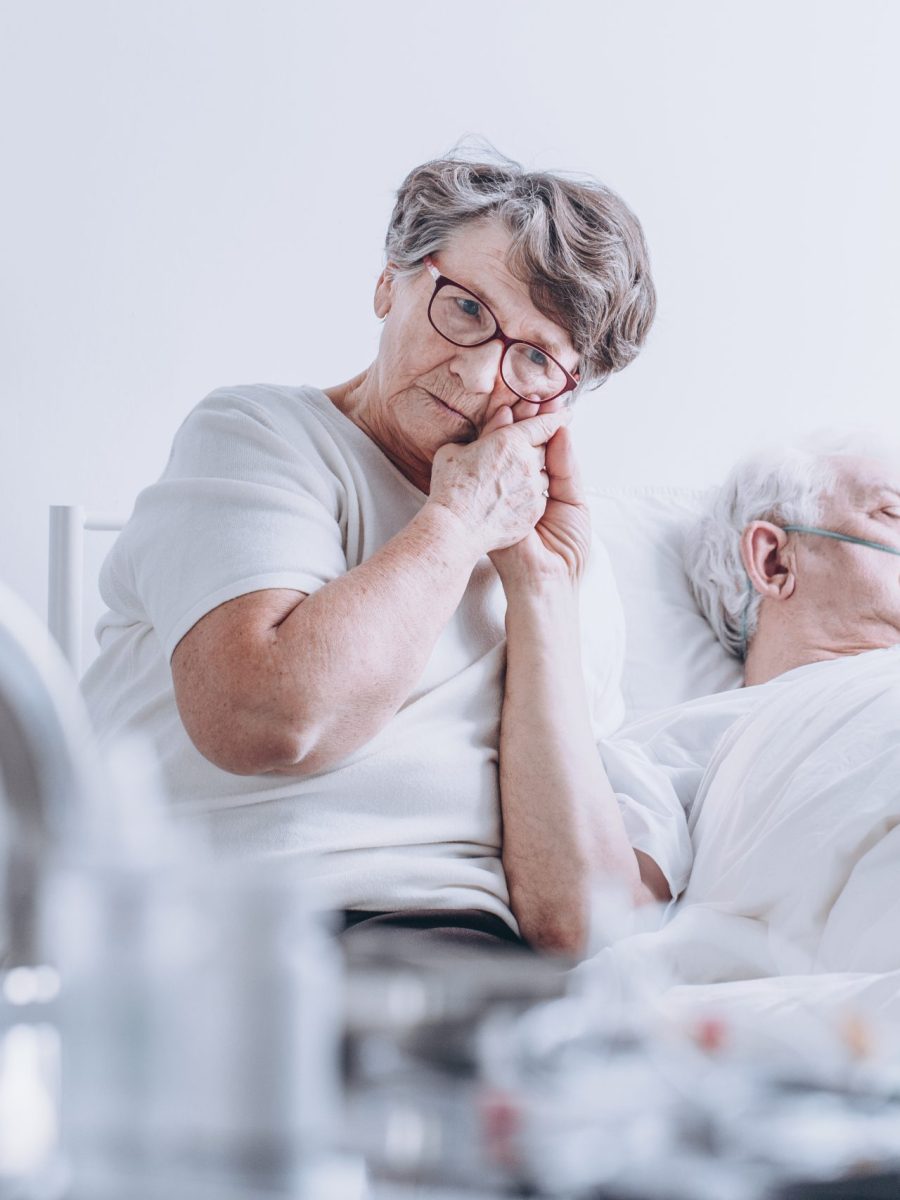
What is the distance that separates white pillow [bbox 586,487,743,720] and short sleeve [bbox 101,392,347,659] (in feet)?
2.25

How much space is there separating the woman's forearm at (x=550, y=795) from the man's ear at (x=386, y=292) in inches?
14.1

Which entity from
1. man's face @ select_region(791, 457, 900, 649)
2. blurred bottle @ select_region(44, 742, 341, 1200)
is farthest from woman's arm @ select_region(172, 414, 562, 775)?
man's face @ select_region(791, 457, 900, 649)

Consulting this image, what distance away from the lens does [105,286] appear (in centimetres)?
192

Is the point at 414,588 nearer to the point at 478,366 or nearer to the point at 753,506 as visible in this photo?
the point at 478,366

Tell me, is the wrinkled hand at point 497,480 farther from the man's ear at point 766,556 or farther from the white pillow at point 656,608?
the man's ear at point 766,556

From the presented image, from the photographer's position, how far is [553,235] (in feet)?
4.32

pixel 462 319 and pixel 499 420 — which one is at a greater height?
pixel 462 319

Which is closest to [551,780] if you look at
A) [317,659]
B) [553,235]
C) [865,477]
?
[317,659]

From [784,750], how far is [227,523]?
60 cm

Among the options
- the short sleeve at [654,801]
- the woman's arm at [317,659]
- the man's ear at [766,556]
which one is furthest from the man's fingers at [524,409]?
the man's ear at [766,556]

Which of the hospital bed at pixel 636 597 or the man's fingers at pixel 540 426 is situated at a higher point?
the man's fingers at pixel 540 426

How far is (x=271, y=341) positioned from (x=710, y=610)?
0.82m

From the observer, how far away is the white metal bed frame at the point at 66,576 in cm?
172

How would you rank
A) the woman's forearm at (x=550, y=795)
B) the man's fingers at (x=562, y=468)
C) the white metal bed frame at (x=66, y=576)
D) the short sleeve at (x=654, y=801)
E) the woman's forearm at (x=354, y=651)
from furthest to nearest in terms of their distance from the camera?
the white metal bed frame at (x=66, y=576) → the man's fingers at (x=562, y=468) → the short sleeve at (x=654, y=801) → the woman's forearm at (x=550, y=795) → the woman's forearm at (x=354, y=651)
